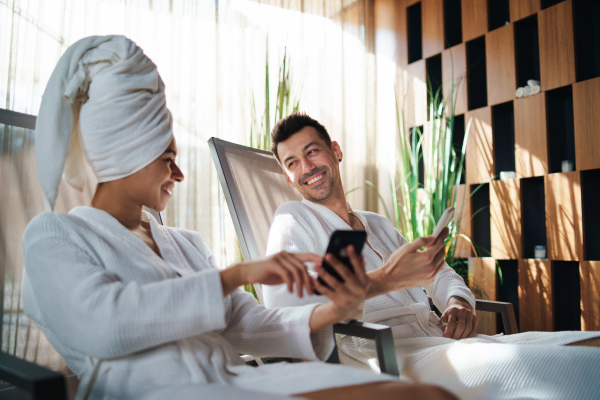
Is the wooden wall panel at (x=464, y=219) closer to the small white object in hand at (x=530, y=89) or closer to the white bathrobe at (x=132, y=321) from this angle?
the small white object in hand at (x=530, y=89)

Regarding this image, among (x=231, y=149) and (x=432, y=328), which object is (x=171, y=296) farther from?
(x=231, y=149)

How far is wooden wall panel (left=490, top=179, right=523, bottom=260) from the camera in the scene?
132 inches

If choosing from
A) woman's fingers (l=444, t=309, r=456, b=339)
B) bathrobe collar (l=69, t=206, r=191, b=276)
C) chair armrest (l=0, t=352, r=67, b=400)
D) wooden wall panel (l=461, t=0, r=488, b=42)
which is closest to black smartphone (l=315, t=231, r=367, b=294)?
bathrobe collar (l=69, t=206, r=191, b=276)

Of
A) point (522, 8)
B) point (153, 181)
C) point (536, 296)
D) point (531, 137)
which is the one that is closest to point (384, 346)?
point (153, 181)

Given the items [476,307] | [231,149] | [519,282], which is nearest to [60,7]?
[231,149]

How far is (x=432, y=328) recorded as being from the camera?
1.64 meters

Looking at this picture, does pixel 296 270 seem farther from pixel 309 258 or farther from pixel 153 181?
pixel 153 181

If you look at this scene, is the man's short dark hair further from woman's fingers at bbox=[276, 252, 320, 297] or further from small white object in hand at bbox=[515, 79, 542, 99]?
small white object in hand at bbox=[515, 79, 542, 99]

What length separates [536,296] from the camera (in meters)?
3.22

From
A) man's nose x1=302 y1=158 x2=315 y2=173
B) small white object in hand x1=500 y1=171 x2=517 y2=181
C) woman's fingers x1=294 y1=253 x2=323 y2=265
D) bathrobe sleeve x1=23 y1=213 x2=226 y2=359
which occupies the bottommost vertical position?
bathrobe sleeve x1=23 y1=213 x2=226 y2=359

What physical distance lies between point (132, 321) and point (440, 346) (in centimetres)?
88

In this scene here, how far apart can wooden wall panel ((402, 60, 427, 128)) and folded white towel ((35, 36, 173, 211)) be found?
334 cm

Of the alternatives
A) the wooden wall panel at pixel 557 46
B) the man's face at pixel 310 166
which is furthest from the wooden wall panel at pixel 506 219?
the man's face at pixel 310 166

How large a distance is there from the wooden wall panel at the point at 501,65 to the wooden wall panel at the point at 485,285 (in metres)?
1.25
